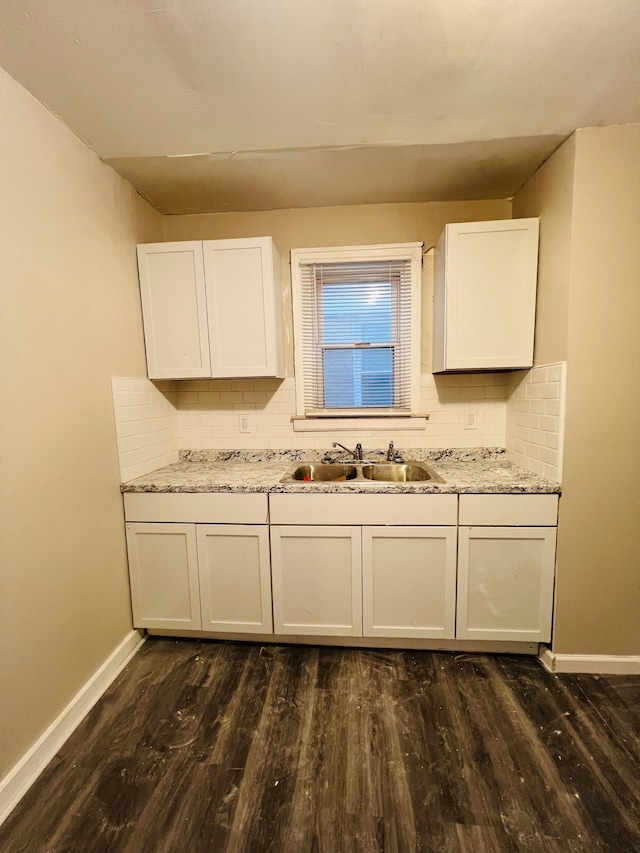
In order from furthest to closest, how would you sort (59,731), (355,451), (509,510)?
1. (355,451)
2. (509,510)
3. (59,731)

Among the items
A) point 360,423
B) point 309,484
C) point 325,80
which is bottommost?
point 309,484

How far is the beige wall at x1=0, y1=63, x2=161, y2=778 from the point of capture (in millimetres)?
1211

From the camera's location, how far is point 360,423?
2279 millimetres

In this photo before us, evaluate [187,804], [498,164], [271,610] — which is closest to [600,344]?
[498,164]

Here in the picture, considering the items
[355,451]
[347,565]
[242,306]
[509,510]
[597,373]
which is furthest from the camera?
[355,451]

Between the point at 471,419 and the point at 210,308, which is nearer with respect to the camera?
the point at 210,308

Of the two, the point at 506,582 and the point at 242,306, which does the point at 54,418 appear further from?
the point at 506,582

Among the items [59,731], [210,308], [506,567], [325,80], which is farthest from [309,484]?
[325,80]

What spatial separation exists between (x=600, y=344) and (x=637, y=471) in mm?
621

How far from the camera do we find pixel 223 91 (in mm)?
1274

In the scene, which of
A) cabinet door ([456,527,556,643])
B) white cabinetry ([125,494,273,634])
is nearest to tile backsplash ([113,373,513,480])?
white cabinetry ([125,494,273,634])

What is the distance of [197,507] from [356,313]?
1.59 metres

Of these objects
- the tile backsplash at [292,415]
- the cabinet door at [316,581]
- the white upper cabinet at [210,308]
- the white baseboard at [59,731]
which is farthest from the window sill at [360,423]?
the white baseboard at [59,731]

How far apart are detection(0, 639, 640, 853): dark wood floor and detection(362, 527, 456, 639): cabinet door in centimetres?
18
